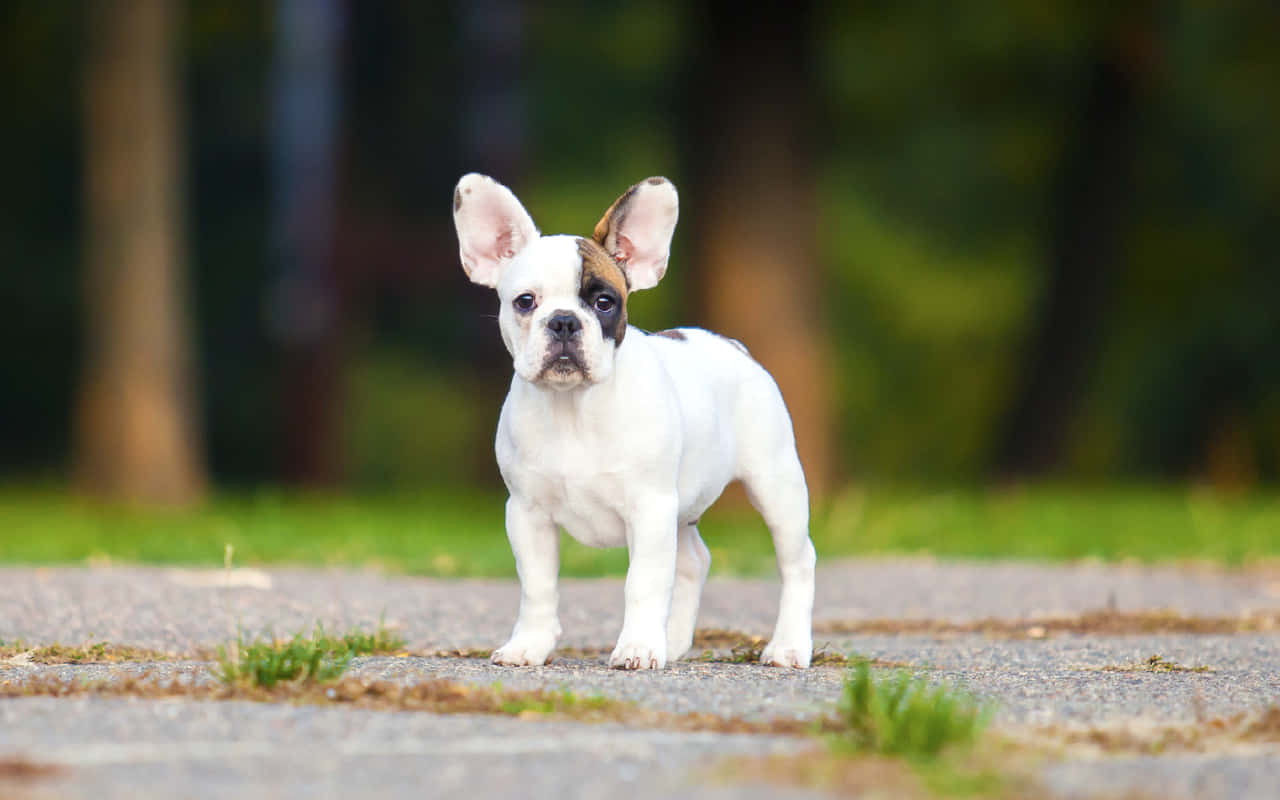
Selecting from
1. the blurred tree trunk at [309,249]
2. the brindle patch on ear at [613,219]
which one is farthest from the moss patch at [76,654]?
the blurred tree trunk at [309,249]

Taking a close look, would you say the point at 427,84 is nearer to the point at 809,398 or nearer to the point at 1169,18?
the point at 1169,18

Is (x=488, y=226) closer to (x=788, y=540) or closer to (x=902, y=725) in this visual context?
(x=788, y=540)

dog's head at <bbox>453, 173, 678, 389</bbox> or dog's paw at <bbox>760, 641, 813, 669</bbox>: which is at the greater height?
dog's head at <bbox>453, 173, 678, 389</bbox>

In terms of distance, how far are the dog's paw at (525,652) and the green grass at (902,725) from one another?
1687 millimetres

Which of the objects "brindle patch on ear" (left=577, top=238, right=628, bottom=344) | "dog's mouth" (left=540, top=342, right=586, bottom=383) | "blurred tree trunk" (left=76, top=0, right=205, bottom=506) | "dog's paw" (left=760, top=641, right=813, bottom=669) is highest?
"blurred tree trunk" (left=76, top=0, right=205, bottom=506)

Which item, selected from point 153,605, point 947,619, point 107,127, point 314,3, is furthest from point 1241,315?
point 153,605

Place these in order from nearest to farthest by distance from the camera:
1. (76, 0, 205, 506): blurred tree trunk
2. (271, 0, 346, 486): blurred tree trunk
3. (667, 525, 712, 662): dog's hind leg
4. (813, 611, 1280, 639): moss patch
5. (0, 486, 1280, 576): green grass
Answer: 1. (667, 525, 712, 662): dog's hind leg
2. (813, 611, 1280, 639): moss patch
3. (0, 486, 1280, 576): green grass
4. (76, 0, 205, 506): blurred tree trunk
5. (271, 0, 346, 486): blurred tree trunk

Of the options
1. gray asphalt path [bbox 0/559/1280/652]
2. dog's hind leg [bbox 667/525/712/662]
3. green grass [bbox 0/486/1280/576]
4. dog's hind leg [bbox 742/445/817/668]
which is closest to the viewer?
dog's hind leg [bbox 742/445/817/668]

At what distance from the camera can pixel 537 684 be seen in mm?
5012

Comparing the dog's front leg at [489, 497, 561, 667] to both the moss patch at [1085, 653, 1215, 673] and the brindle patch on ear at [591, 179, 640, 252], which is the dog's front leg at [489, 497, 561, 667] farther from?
the moss patch at [1085, 653, 1215, 673]

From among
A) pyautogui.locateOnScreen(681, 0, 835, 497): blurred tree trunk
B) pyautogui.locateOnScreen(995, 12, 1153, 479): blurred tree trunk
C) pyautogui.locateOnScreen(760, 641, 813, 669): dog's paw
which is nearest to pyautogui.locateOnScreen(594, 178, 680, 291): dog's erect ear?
pyautogui.locateOnScreen(760, 641, 813, 669): dog's paw

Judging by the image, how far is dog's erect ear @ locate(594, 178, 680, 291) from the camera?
5.89 meters

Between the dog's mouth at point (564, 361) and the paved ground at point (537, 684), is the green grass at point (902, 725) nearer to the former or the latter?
the paved ground at point (537, 684)

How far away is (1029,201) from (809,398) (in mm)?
9932
